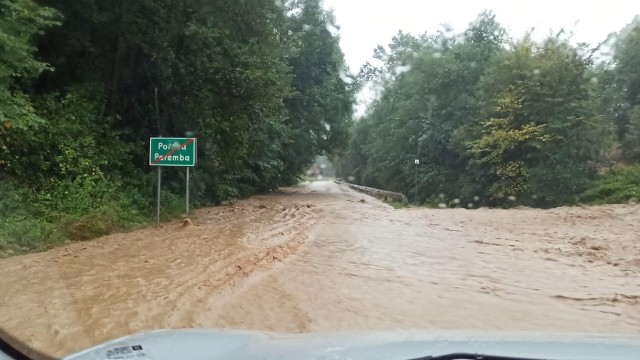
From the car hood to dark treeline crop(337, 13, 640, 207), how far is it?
26868mm

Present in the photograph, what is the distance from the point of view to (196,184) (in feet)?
66.6

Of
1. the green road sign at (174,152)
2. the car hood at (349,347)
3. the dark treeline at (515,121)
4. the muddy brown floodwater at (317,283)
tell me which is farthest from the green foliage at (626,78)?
the car hood at (349,347)

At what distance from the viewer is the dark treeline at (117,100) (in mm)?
12109

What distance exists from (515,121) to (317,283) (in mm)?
27774

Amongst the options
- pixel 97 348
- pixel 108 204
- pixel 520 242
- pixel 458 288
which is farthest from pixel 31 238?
pixel 520 242

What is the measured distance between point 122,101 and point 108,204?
610 centimetres

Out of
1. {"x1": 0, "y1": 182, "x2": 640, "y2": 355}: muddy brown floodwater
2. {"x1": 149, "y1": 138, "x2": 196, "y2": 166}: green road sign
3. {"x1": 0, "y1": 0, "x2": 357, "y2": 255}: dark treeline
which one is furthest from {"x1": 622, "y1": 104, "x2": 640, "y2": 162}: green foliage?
{"x1": 149, "y1": 138, "x2": 196, "y2": 166}: green road sign

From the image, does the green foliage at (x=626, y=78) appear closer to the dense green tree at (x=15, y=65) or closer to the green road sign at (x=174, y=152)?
the green road sign at (x=174, y=152)

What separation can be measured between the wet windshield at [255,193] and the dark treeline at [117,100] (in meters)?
0.07

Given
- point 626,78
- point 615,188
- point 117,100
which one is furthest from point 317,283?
point 626,78

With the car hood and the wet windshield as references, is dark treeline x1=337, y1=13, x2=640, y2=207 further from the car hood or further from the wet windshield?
the car hood

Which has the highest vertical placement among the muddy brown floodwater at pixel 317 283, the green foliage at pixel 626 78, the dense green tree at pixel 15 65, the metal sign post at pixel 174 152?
the green foliage at pixel 626 78

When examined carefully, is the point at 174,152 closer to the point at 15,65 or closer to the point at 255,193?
the point at 15,65

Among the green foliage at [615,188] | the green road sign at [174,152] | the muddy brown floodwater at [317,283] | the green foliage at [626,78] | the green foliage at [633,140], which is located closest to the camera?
the muddy brown floodwater at [317,283]
